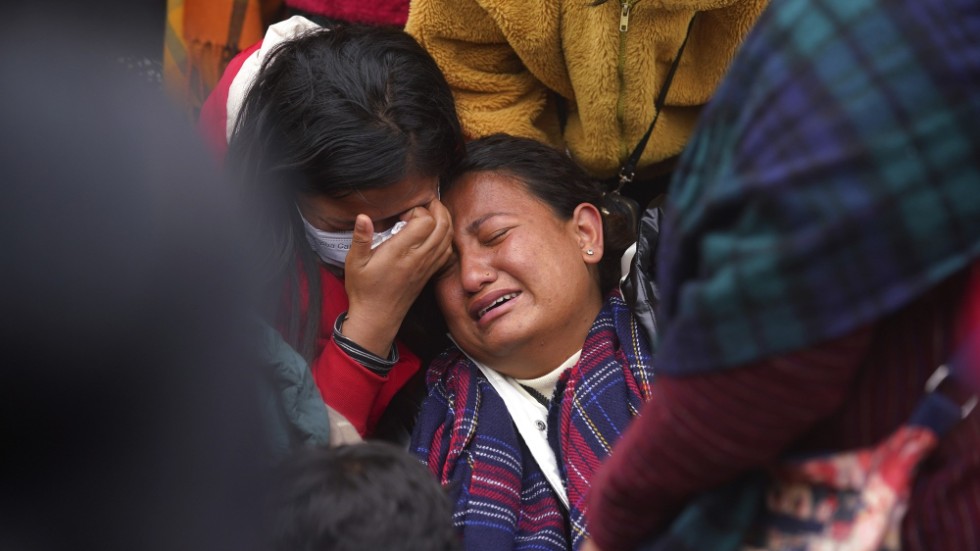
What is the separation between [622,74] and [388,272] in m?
0.73

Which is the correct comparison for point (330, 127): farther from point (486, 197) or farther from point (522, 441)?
point (522, 441)

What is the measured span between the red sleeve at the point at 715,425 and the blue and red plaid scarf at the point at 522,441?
83 centimetres

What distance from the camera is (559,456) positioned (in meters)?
2.23

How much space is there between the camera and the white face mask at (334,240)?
236 centimetres

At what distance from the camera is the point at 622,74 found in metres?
2.44

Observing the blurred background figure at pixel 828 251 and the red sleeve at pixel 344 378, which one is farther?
the red sleeve at pixel 344 378

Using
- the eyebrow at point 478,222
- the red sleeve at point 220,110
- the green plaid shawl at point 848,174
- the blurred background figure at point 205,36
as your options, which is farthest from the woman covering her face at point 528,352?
the green plaid shawl at point 848,174

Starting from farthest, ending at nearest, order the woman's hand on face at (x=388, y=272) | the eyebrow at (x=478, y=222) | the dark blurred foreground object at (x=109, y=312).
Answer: the eyebrow at (x=478, y=222) → the woman's hand on face at (x=388, y=272) → the dark blurred foreground object at (x=109, y=312)

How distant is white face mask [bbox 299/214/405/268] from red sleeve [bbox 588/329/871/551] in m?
1.28

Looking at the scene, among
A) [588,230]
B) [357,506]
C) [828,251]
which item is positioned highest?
[828,251]

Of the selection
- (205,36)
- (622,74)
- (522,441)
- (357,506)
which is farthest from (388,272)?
(205,36)

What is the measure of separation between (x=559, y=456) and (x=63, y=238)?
1.59 metres

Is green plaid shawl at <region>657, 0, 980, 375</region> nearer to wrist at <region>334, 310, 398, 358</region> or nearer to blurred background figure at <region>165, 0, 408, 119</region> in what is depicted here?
wrist at <region>334, 310, 398, 358</region>

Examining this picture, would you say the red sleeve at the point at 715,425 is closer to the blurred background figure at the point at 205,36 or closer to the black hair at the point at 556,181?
the black hair at the point at 556,181
